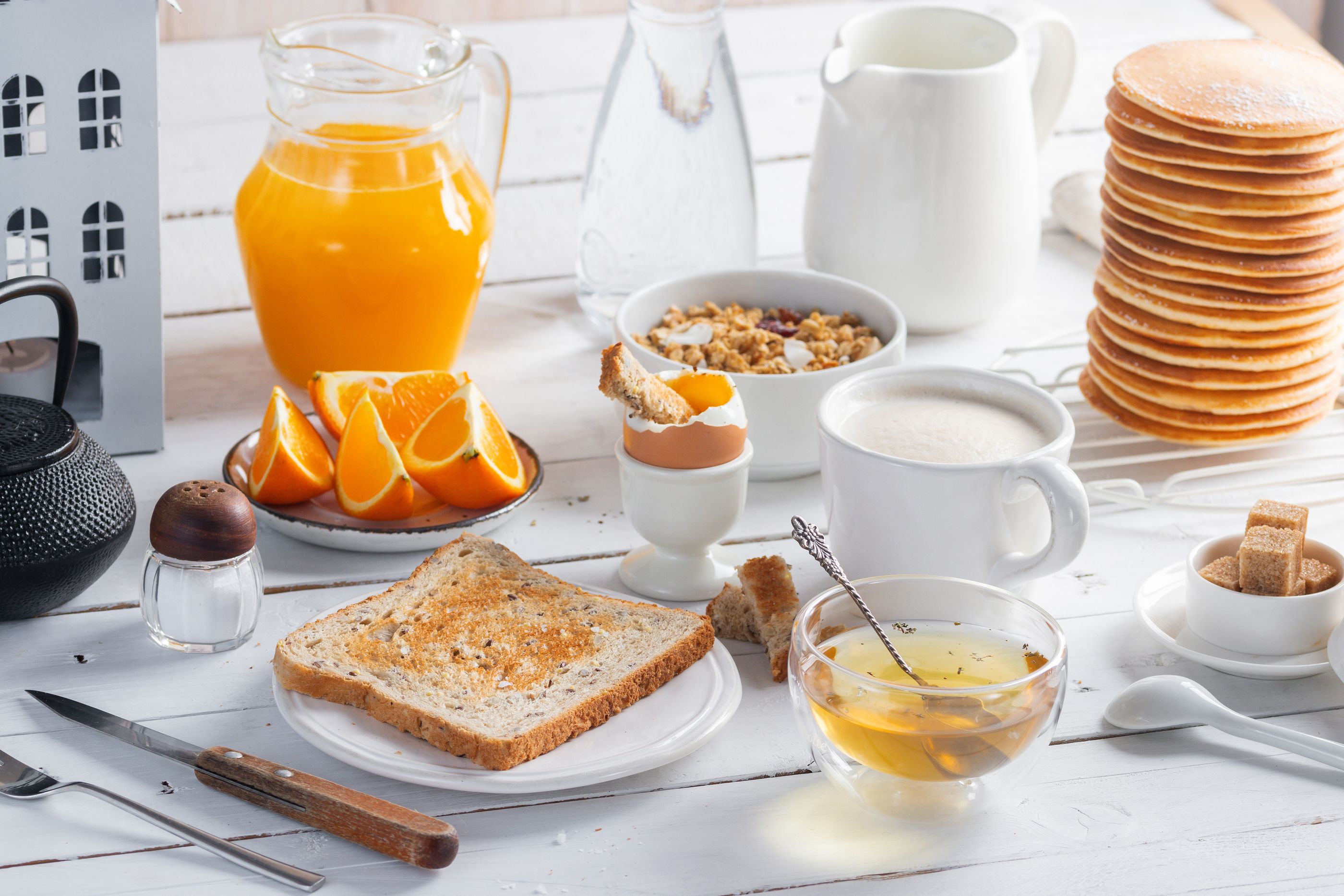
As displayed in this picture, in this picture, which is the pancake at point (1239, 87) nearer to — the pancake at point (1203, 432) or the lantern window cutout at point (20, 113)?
the pancake at point (1203, 432)

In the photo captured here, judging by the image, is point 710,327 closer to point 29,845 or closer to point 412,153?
point 412,153

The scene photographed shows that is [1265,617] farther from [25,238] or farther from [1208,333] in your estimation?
[25,238]

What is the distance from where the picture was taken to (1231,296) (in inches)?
44.4

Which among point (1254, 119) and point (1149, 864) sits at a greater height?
point (1254, 119)

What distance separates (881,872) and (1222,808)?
0.70 feet

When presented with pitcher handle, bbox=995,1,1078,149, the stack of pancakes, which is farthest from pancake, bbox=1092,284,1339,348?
pitcher handle, bbox=995,1,1078,149

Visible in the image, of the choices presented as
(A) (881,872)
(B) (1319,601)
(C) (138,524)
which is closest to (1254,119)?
(B) (1319,601)

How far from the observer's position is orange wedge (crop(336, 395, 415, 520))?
1.05 meters

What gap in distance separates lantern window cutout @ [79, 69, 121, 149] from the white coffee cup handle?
740 mm

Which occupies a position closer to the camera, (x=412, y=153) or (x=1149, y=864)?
(x=1149, y=864)

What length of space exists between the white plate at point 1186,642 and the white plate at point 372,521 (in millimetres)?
474

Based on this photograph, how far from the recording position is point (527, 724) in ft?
2.69

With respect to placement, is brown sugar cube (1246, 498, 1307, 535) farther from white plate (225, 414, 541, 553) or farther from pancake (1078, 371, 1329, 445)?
white plate (225, 414, 541, 553)

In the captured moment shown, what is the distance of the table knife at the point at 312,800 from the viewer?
74 cm
